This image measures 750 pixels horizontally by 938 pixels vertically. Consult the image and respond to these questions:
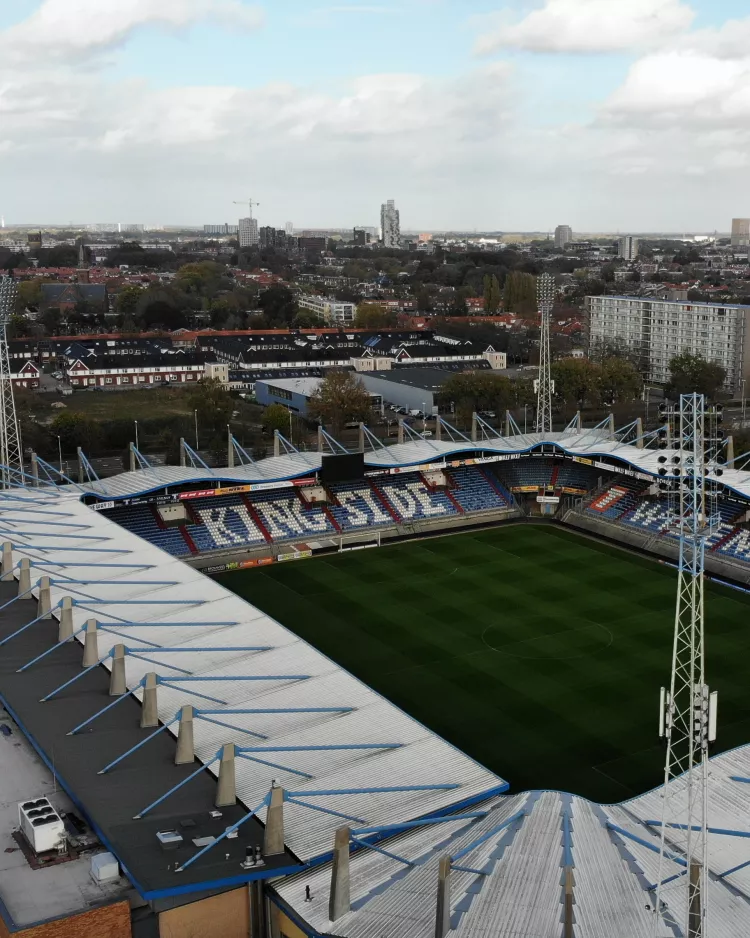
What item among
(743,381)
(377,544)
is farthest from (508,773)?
(743,381)

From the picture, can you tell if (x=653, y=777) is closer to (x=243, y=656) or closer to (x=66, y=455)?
Result: (x=243, y=656)

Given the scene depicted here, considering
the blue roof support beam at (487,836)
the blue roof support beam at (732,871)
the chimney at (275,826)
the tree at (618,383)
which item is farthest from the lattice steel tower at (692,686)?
the tree at (618,383)

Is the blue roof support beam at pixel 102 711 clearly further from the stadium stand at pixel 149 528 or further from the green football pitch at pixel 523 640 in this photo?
the stadium stand at pixel 149 528

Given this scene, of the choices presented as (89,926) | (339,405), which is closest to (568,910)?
(89,926)

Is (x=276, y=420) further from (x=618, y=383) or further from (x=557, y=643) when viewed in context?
(x=557, y=643)

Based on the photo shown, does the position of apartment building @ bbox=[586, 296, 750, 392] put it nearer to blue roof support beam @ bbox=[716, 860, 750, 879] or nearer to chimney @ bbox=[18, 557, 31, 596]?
chimney @ bbox=[18, 557, 31, 596]

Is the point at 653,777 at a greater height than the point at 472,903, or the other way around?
the point at 472,903
